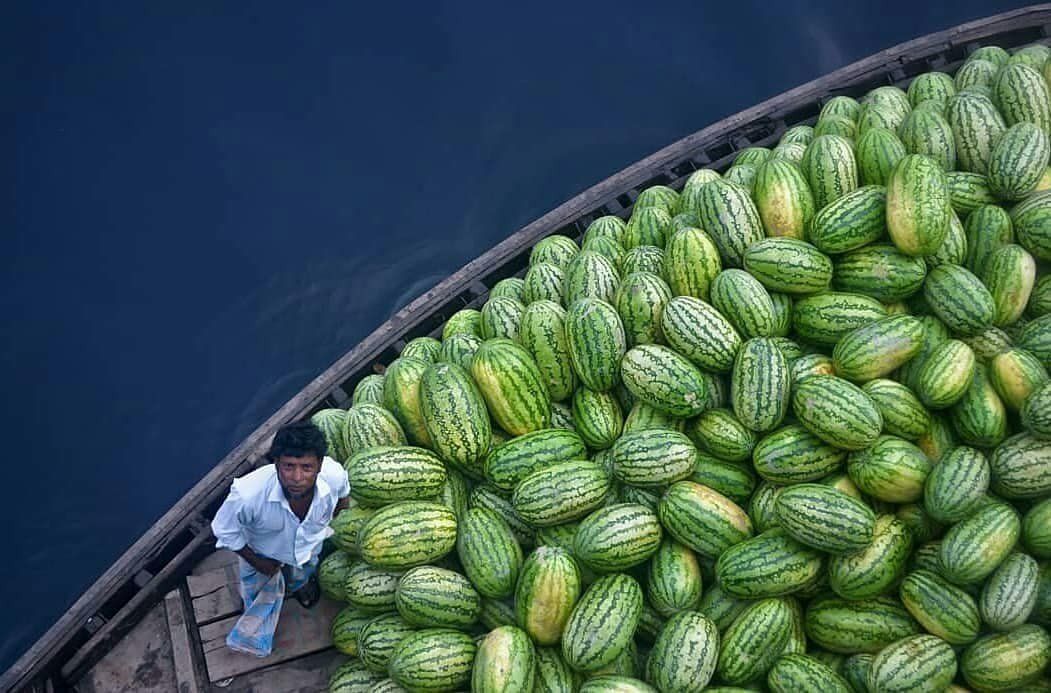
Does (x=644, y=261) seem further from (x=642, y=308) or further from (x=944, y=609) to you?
(x=944, y=609)

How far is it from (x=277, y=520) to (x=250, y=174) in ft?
12.5

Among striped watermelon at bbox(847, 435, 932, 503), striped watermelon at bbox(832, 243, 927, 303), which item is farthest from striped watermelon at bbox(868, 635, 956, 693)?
striped watermelon at bbox(832, 243, 927, 303)

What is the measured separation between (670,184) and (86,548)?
3983 mm

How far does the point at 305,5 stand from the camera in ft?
22.4

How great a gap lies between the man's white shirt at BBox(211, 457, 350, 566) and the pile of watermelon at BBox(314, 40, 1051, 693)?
116 millimetres

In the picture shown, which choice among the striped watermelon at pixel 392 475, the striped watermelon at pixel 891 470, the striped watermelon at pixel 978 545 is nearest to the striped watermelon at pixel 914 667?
the striped watermelon at pixel 978 545

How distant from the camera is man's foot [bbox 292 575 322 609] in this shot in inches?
138

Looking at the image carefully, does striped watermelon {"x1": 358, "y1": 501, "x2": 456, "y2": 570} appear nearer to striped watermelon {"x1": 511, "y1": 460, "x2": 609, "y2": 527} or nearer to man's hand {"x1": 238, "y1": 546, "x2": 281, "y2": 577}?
striped watermelon {"x1": 511, "y1": 460, "x2": 609, "y2": 527}

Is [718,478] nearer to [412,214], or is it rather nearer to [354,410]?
A: [354,410]

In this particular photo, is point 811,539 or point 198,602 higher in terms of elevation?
point 198,602

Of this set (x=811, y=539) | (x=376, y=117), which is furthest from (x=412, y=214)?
(x=811, y=539)

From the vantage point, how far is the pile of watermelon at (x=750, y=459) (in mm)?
2723

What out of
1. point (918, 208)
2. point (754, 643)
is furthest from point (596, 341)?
point (918, 208)

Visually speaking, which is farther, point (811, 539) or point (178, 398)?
point (178, 398)
